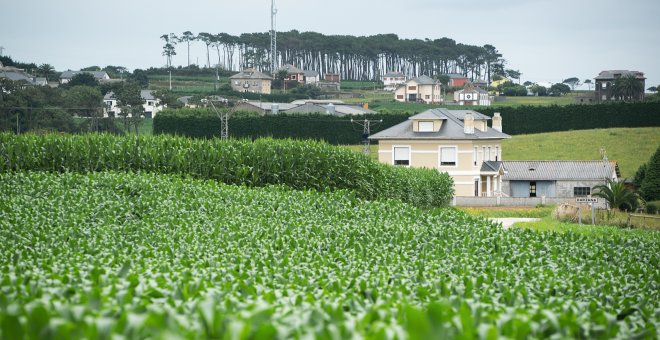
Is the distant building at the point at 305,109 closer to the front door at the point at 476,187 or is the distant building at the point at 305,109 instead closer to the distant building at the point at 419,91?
the front door at the point at 476,187

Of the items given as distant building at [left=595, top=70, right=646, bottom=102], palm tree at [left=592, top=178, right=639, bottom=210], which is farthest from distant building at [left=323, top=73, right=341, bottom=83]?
palm tree at [left=592, top=178, right=639, bottom=210]

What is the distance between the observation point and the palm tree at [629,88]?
389ft

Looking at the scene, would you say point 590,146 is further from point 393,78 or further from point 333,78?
point 333,78

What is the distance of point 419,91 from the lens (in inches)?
5059

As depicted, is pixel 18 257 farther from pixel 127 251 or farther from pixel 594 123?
pixel 594 123

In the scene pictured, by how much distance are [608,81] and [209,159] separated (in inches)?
4354

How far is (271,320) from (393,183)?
29793 mm

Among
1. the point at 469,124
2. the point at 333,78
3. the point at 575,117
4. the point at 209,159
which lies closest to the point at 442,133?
the point at 469,124

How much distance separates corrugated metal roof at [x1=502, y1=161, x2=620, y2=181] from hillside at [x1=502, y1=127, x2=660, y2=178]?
7.57 m

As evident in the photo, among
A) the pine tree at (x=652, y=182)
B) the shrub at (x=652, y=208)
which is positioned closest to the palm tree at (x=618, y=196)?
the shrub at (x=652, y=208)

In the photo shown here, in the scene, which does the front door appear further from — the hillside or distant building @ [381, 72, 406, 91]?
distant building @ [381, 72, 406, 91]

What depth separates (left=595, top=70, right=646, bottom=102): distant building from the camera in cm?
12275

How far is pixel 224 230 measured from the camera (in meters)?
14.3

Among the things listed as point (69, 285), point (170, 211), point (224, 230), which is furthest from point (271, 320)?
point (170, 211)
